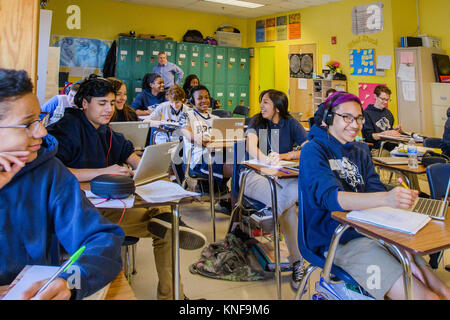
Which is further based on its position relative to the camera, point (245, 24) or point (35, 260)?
point (245, 24)

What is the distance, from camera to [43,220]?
3.66 ft

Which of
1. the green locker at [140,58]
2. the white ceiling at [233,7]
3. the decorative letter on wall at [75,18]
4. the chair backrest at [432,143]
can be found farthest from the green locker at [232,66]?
the chair backrest at [432,143]

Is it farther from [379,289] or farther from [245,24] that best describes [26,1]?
[245,24]

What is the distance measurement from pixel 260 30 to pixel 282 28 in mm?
864

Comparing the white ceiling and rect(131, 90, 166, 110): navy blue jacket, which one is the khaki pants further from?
the white ceiling

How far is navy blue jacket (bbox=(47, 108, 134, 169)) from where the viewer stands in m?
2.26

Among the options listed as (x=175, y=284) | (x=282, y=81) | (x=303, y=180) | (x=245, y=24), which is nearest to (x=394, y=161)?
(x=303, y=180)

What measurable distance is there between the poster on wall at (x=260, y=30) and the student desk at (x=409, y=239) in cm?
922

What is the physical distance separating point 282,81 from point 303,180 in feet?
26.8

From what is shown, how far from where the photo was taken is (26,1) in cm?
155

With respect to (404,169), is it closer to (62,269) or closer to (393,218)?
(393,218)

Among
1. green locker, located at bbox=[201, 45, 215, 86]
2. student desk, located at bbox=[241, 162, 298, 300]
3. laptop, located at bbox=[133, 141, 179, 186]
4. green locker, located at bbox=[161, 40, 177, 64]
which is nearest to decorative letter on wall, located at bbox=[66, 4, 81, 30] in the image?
laptop, located at bbox=[133, 141, 179, 186]

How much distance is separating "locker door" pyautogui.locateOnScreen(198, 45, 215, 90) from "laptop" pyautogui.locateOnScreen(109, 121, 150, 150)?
20.7 feet

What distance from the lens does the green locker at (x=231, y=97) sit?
1019 cm
